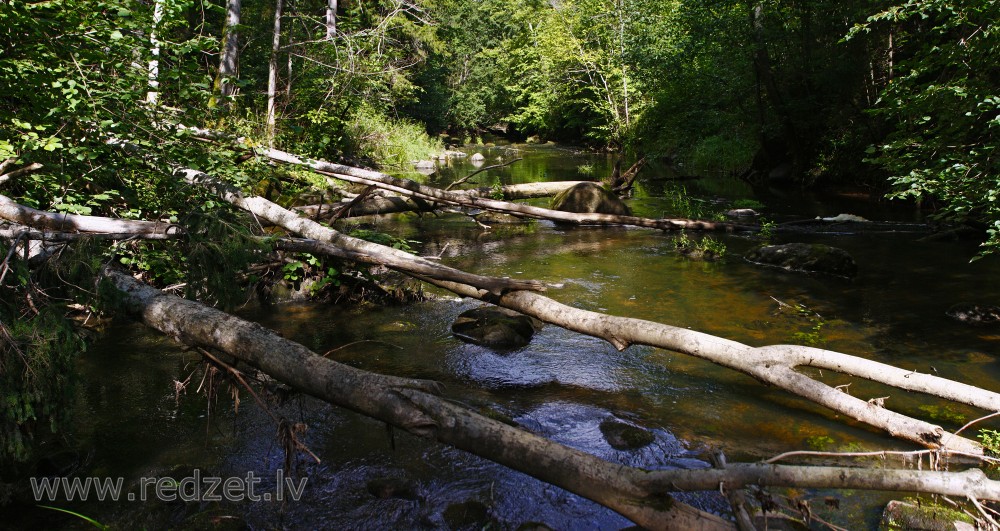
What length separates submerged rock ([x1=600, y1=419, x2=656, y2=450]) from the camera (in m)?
4.72

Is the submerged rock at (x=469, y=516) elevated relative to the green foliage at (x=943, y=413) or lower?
lower

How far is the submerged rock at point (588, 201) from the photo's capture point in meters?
13.6

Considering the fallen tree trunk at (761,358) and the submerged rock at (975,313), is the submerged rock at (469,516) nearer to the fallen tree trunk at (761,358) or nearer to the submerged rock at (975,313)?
the fallen tree trunk at (761,358)

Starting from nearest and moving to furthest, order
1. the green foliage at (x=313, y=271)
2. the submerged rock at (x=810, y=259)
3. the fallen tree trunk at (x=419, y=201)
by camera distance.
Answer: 1. the green foliage at (x=313, y=271)
2. the submerged rock at (x=810, y=259)
3. the fallen tree trunk at (x=419, y=201)

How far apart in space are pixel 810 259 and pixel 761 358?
677cm

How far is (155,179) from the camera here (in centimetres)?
723

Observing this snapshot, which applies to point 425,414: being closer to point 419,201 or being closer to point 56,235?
point 56,235

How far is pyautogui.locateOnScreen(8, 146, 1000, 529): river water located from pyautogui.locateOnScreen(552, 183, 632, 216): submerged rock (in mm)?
2914

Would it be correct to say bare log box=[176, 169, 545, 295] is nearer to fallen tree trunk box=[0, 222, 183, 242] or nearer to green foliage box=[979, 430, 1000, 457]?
fallen tree trunk box=[0, 222, 183, 242]

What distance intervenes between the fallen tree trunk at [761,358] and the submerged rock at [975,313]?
13.5 feet

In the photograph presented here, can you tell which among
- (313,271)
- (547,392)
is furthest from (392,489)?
(313,271)

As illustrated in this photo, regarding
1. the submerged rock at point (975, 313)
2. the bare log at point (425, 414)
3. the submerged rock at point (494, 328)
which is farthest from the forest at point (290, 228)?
the submerged rock at point (975, 313)

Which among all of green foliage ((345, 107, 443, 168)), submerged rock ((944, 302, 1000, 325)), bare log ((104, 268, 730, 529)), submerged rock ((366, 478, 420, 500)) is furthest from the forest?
green foliage ((345, 107, 443, 168))

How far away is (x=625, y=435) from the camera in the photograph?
4.82m
